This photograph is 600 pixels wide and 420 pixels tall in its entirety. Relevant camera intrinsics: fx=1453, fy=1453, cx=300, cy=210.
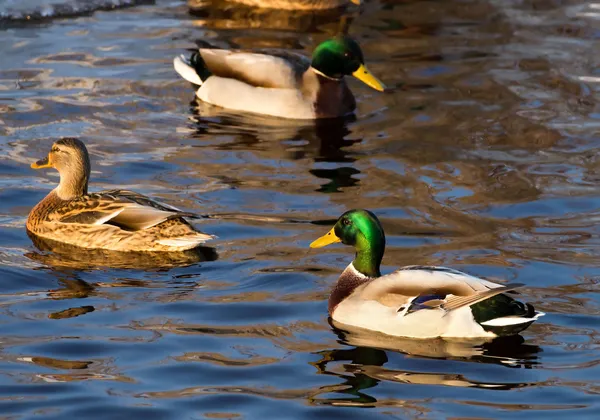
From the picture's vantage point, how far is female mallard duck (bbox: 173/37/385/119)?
13289 mm

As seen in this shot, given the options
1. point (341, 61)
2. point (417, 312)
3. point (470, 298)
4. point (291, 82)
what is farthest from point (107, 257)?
point (341, 61)

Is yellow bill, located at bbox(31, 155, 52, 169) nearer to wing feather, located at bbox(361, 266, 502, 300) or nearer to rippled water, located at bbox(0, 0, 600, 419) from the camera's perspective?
rippled water, located at bbox(0, 0, 600, 419)

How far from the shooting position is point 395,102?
13.4m

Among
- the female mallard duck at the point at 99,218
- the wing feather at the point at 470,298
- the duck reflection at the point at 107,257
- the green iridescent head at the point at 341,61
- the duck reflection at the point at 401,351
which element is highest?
the green iridescent head at the point at 341,61

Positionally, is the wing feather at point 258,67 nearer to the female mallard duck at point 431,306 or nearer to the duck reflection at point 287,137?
the duck reflection at point 287,137

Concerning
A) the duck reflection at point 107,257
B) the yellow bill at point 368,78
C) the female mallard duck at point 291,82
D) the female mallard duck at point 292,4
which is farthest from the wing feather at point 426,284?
the female mallard duck at point 292,4

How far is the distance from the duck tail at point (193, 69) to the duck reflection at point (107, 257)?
4363 millimetres

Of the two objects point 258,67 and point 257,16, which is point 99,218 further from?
point 257,16

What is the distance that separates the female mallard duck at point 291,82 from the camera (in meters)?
13.3

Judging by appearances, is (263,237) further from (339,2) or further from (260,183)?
(339,2)

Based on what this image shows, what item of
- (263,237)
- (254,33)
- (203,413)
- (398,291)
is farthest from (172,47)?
(203,413)

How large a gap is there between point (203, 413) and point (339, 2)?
11027 mm

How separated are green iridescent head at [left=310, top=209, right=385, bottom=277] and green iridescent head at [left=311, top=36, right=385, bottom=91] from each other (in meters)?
5.15

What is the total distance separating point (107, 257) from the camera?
9438 mm
